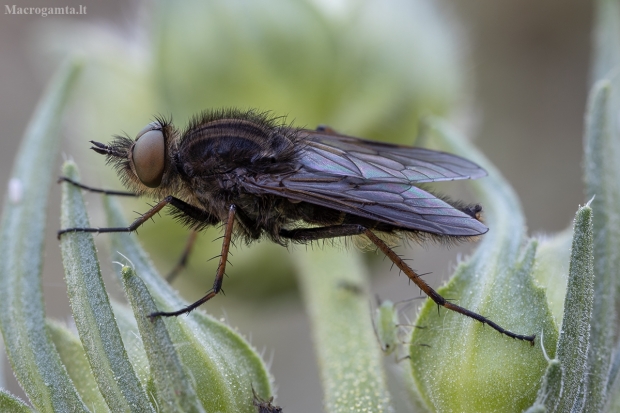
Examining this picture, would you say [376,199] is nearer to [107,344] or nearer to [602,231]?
[602,231]

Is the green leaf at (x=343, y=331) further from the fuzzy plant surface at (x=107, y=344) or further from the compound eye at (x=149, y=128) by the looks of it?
the compound eye at (x=149, y=128)

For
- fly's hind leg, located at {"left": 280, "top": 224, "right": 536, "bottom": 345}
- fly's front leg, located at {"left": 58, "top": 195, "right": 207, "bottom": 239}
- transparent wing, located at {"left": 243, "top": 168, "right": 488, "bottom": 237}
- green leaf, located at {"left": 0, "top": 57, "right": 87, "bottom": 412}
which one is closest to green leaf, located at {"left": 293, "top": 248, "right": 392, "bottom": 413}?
fly's hind leg, located at {"left": 280, "top": 224, "right": 536, "bottom": 345}

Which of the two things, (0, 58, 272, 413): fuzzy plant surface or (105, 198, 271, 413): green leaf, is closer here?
(0, 58, 272, 413): fuzzy plant surface

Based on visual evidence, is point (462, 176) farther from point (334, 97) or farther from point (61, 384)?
point (61, 384)

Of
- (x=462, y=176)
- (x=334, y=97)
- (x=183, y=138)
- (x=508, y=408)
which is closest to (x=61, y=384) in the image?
(x=183, y=138)

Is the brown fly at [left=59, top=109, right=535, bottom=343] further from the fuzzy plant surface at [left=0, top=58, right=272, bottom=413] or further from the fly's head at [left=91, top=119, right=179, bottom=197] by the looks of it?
the fuzzy plant surface at [left=0, top=58, right=272, bottom=413]

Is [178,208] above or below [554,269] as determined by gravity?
above

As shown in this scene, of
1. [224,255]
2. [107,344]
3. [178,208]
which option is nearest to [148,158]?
[178,208]
